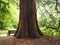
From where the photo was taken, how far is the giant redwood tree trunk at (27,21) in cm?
877

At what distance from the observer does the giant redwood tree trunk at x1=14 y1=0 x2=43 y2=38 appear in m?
8.77

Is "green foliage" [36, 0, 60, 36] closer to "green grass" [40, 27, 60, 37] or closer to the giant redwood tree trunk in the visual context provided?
"green grass" [40, 27, 60, 37]

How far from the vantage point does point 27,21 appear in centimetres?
884

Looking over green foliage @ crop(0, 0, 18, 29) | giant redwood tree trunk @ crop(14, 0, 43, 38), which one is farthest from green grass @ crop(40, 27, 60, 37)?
green foliage @ crop(0, 0, 18, 29)

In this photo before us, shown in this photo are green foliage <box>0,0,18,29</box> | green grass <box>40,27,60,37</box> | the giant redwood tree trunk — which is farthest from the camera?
green foliage <box>0,0,18,29</box>

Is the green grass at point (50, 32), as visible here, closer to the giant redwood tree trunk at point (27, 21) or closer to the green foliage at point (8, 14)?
the giant redwood tree trunk at point (27, 21)

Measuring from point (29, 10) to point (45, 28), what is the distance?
2.34 meters

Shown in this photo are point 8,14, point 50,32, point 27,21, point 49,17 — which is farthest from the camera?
point 8,14

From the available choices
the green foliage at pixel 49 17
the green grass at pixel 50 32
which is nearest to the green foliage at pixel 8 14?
the green foliage at pixel 49 17

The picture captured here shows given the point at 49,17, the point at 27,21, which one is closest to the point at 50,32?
the point at 49,17

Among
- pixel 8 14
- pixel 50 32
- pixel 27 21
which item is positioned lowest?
pixel 50 32

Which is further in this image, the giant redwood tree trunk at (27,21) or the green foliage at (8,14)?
the green foliage at (8,14)

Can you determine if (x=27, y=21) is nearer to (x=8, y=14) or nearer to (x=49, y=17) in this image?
(x=49, y=17)

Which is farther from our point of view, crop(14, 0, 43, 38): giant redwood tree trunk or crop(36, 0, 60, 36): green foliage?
crop(36, 0, 60, 36): green foliage
